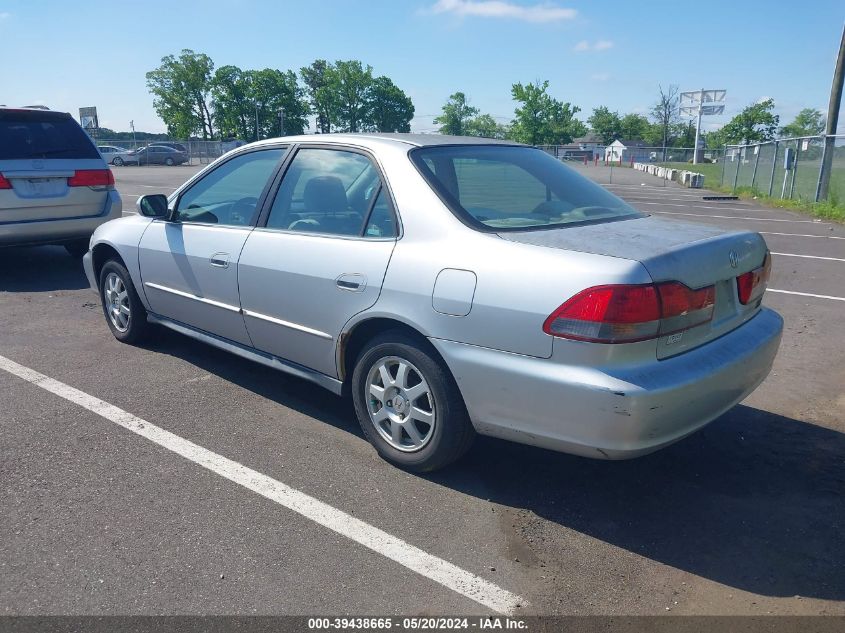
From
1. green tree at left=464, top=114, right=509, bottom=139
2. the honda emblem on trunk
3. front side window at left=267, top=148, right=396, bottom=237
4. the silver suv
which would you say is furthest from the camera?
green tree at left=464, top=114, right=509, bottom=139

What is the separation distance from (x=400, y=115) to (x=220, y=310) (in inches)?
4747

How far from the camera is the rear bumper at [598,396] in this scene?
281 cm

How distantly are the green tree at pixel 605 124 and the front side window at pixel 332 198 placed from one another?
114 m

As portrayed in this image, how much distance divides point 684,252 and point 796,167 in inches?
772

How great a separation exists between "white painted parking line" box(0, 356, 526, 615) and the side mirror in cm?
127

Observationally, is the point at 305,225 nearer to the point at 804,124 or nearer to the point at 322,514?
the point at 322,514

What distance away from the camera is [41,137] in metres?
8.05

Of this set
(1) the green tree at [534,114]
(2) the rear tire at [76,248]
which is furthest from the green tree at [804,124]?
(2) the rear tire at [76,248]

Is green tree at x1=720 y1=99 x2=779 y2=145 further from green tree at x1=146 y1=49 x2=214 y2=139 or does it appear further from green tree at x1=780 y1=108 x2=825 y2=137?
green tree at x1=146 y1=49 x2=214 y2=139

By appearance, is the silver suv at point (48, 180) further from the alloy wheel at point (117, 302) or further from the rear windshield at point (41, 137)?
the alloy wheel at point (117, 302)

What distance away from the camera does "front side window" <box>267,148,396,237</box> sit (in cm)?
371

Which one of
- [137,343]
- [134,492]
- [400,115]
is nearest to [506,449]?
[134,492]

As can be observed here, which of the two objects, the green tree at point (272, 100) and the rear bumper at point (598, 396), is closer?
the rear bumper at point (598, 396)

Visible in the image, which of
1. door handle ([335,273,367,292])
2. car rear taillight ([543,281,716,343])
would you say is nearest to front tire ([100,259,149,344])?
door handle ([335,273,367,292])
